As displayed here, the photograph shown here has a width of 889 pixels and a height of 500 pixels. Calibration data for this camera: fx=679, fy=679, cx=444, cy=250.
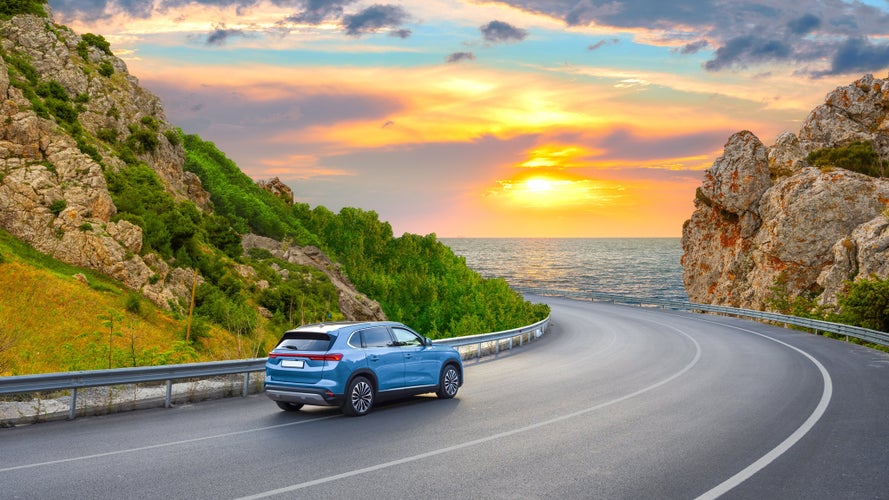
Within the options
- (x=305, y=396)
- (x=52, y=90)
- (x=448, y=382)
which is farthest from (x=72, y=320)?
(x=52, y=90)

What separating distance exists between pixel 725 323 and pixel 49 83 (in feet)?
117

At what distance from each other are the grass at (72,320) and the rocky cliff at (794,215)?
3439cm

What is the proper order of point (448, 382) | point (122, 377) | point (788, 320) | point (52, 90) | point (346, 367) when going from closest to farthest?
point (346, 367)
point (122, 377)
point (448, 382)
point (52, 90)
point (788, 320)

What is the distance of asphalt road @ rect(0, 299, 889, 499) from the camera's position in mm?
7180

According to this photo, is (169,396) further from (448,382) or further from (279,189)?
(279,189)

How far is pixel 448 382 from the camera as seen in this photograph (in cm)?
1366

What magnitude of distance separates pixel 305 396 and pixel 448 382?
340cm

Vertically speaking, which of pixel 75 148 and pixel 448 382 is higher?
pixel 75 148

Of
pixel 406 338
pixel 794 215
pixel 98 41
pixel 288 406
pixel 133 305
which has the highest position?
pixel 98 41

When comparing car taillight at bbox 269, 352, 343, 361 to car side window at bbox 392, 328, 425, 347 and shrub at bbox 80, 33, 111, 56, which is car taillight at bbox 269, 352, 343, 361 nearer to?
car side window at bbox 392, 328, 425, 347

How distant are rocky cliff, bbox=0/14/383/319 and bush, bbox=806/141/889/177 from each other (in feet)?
152

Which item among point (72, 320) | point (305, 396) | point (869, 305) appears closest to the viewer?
point (305, 396)

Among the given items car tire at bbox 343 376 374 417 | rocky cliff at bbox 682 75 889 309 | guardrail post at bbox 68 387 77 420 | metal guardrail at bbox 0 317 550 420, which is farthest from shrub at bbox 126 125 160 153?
rocky cliff at bbox 682 75 889 309

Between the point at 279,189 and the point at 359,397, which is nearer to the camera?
the point at 359,397
